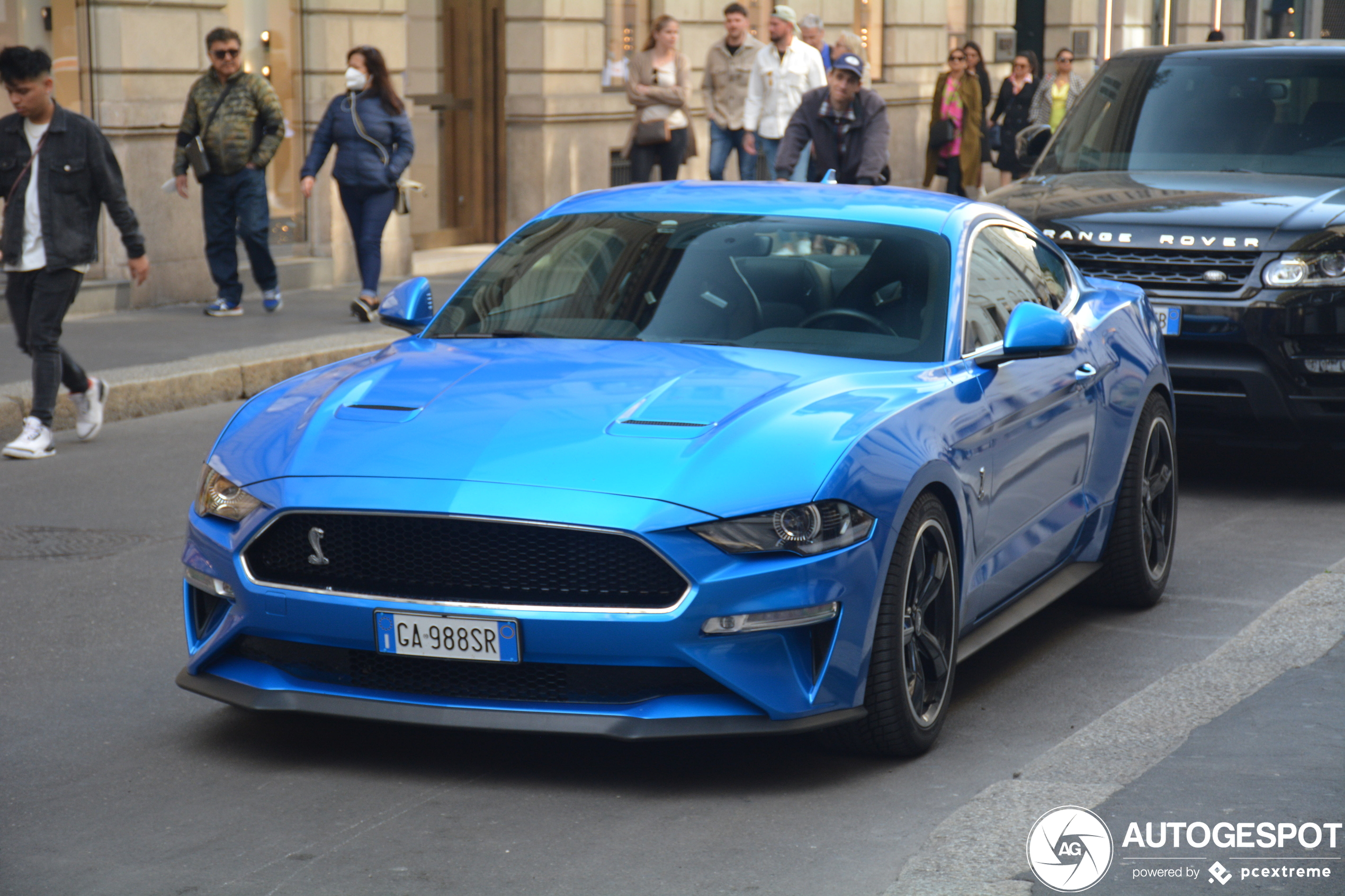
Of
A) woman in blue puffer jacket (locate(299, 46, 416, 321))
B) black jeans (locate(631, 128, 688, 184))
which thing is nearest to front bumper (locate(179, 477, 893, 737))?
woman in blue puffer jacket (locate(299, 46, 416, 321))

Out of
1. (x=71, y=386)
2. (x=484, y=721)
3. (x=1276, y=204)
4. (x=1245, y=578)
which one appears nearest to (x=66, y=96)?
(x=71, y=386)

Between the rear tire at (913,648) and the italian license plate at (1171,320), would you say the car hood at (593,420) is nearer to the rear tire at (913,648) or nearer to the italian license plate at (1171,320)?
the rear tire at (913,648)

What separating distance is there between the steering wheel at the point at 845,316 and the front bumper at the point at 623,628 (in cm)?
110

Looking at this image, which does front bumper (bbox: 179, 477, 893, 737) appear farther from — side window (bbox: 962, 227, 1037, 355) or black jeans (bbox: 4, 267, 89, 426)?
black jeans (bbox: 4, 267, 89, 426)

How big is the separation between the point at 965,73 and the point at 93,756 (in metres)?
18.3

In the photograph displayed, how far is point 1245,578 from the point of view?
7145mm

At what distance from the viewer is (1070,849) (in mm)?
4137

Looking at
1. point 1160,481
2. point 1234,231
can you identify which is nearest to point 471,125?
point 1234,231

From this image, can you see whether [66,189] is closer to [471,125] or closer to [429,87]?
[429,87]

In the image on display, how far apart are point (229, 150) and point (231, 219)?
1.67 feet

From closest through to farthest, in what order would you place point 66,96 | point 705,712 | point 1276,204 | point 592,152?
point 705,712, point 1276,204, point 66,96, point 592,152

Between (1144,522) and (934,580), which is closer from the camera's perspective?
(934,580)

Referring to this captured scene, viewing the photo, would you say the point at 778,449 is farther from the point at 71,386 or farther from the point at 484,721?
the point at 71,386

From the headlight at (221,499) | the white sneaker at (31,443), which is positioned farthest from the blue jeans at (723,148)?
Answer: the headlight at (221,499)
